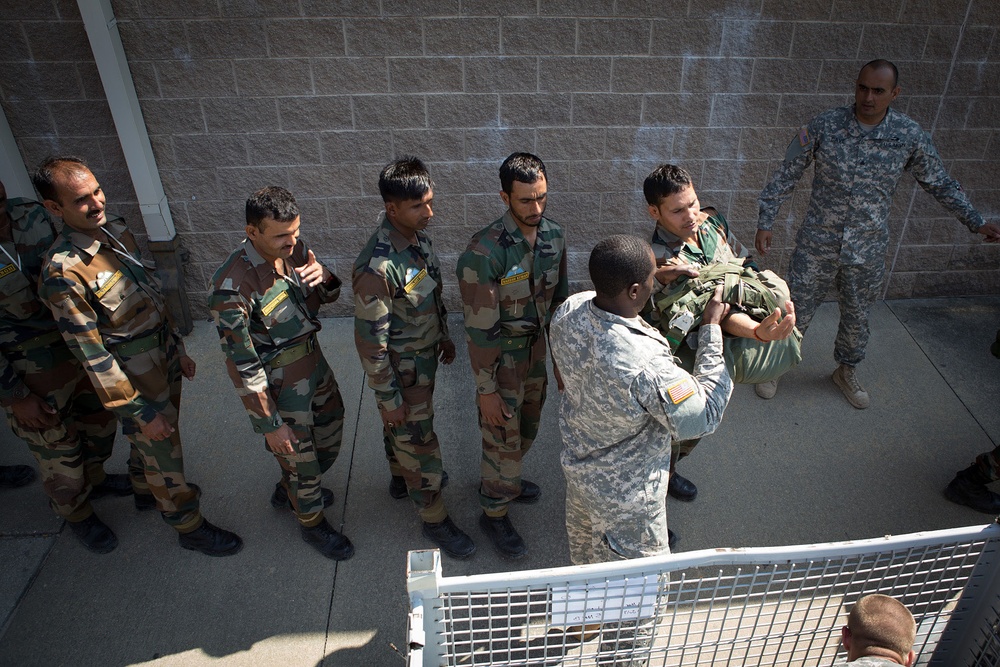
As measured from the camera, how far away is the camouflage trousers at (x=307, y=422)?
3109 mm

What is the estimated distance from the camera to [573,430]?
2607mm

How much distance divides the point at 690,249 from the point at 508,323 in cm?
85

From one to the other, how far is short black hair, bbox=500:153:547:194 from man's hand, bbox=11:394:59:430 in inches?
88.6

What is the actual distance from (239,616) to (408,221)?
1874 millimetres

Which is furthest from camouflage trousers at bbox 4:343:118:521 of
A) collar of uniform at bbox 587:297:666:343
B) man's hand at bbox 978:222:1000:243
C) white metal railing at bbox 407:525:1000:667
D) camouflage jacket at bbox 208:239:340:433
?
man's hand at bbox 978:222:1000:243

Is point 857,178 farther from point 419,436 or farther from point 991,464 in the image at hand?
point 419,436

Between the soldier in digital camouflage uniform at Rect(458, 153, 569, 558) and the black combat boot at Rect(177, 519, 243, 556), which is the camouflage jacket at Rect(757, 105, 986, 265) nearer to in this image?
the soldier in digital camouflage uniform at Rect(458, 153, 569, 558)

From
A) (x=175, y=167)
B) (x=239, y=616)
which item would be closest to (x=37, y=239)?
(x=175, y=167)

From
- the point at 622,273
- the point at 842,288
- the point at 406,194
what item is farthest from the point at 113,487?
the point at 842,288

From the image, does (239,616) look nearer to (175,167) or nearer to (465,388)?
(465,388)

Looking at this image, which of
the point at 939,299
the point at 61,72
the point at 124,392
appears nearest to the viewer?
the point at 124,392

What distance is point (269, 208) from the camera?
2773mm

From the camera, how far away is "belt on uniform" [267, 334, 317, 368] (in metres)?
3.06

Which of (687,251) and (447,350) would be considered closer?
(687,251)
